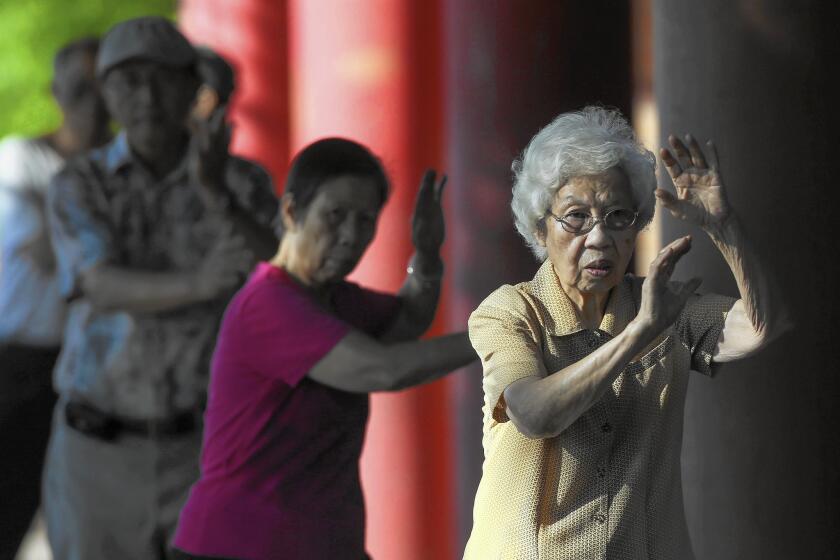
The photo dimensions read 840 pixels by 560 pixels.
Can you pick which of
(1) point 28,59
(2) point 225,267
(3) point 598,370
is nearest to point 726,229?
(3) point 598,370

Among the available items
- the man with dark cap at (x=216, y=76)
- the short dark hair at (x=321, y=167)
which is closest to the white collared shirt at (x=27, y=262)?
the man with dark cap at (x=216, y=76)

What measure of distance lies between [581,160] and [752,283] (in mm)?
411

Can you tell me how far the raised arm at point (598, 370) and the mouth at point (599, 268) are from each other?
196 mm

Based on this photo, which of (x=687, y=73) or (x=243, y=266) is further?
(x=243, y=266)

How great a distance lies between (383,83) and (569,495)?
12.5 ft

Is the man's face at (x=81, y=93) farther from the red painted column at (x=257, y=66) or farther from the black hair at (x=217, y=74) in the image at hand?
the red painted column at (x=257, y=66)

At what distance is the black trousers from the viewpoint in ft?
19.9

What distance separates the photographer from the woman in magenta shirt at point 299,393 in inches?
149

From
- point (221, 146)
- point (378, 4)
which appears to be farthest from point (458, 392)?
point (378, 4)

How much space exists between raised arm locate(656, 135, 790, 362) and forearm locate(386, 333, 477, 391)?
828 millimetres

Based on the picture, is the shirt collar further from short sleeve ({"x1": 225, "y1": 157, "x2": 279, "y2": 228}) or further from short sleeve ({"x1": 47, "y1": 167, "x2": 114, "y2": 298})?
short sleeve ({"x1": 47, "y1": 167, "x2": 114, "y2": 298})

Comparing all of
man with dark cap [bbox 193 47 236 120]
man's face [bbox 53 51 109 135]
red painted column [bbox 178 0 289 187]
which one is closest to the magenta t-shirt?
man with dark cap [bbox 193 47 236 120]

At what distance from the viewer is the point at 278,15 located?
31.1 feet

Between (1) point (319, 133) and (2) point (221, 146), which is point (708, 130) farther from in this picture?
(1) point (319, 133)
